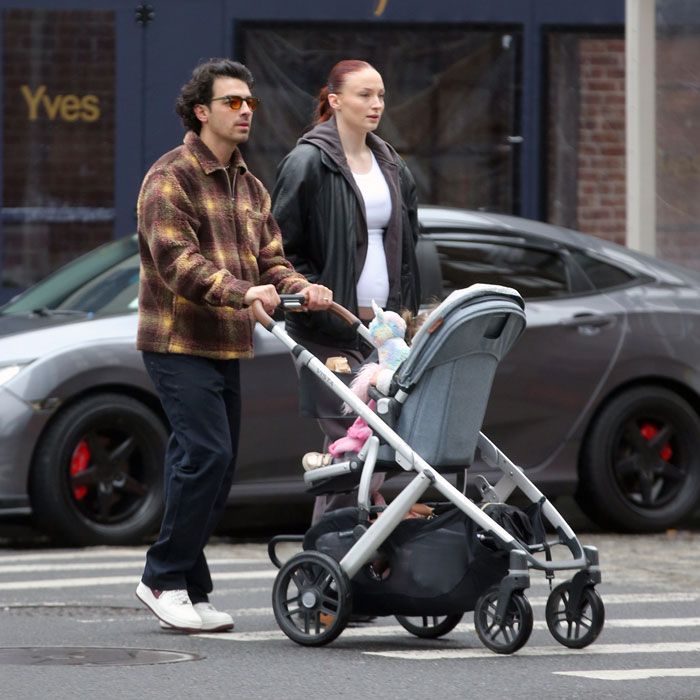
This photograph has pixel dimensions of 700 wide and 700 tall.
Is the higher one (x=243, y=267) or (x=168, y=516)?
(x=243, y=267)

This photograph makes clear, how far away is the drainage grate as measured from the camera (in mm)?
6961

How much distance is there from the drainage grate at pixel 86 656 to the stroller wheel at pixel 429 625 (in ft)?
2.67

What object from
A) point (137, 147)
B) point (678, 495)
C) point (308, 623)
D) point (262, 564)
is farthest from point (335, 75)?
point (137, 147)

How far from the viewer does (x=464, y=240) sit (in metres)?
11.0

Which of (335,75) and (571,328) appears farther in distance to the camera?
(571,328)

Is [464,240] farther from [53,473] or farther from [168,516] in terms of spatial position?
[168,516]

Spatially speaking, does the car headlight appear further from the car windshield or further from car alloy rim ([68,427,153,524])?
the car windshield

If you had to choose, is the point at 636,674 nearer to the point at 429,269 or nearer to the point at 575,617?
the point at 575,617

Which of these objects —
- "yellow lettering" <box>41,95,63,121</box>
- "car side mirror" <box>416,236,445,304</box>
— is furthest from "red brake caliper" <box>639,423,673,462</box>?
"yellow lettering" <box>41,95,63,121</box>

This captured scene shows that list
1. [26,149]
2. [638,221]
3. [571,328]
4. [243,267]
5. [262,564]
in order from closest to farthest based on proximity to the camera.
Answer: [243,267], [262,564], [571,328], [638,221], [26,149]

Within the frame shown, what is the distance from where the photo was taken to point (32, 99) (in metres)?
15.0

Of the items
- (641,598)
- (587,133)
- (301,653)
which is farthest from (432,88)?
(301,653)

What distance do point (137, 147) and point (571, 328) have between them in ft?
16.1

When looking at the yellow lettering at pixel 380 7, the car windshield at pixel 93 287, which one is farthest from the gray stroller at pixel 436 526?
the yellow lettering at pixel 380 7
